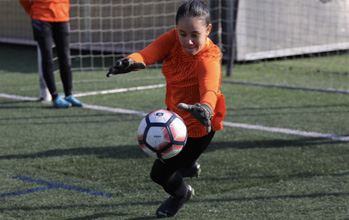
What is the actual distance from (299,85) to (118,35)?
17.1 ft

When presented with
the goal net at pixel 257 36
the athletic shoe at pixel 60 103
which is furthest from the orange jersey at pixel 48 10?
the goal net at pixel 257 36

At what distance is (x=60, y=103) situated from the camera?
8.67 metres

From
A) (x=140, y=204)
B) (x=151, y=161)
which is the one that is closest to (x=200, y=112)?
(x=140, y=204)

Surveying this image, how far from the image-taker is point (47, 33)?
861 centimetres

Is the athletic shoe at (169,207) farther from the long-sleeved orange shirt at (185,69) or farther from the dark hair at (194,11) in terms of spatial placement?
the dark hair at (194,11)

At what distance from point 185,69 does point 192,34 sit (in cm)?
29

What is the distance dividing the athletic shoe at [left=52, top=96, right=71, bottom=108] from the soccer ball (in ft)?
16.1

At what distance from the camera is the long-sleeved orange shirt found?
413 cm

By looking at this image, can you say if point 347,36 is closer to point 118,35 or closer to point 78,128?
point 118,35

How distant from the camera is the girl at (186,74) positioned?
4.00 meters

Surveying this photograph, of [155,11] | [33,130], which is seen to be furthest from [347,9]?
[33,130]

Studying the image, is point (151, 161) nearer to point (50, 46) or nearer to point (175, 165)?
point (175, 165)

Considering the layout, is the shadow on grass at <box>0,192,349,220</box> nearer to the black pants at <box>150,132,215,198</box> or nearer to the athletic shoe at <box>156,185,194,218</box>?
the athletic shoe at <box>156,185,194,218</box>

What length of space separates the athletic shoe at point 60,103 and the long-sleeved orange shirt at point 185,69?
14.5 feet
